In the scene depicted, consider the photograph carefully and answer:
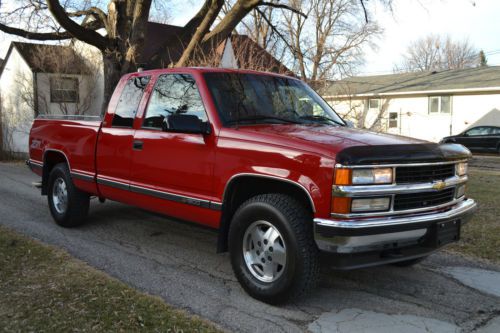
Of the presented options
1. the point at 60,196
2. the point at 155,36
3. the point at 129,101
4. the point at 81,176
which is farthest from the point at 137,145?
the point at 155,36

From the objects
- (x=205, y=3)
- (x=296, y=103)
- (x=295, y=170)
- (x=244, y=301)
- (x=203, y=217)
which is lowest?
(x=244, y=301)

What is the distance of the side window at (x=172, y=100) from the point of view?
190 inches

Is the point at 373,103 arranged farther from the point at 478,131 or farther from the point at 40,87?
the point at 40,87

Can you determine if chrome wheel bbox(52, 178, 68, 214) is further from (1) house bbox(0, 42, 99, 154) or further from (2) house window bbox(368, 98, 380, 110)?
(2) house window bbox(368, 98, 380, 110)

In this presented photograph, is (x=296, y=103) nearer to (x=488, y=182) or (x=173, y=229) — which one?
(x=173, y=229)

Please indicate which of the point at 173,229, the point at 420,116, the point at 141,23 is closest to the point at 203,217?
the point at 173,229

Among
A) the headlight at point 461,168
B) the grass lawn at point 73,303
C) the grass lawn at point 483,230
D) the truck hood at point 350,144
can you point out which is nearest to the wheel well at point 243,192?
the truck hood at point 350,144

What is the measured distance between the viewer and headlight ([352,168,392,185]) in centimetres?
353

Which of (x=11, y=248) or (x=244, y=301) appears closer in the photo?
(x=244, y=301)

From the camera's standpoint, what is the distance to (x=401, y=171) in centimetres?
372

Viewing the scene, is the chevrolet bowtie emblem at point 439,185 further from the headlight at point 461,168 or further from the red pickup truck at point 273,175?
the headlight at point 461,168

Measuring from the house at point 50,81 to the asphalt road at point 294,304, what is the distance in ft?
45.4

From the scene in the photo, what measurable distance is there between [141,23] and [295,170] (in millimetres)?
10986

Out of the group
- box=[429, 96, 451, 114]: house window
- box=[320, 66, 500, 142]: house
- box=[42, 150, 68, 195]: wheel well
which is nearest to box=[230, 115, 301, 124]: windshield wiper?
box=[42, 150, 68, 195]: wheel well
